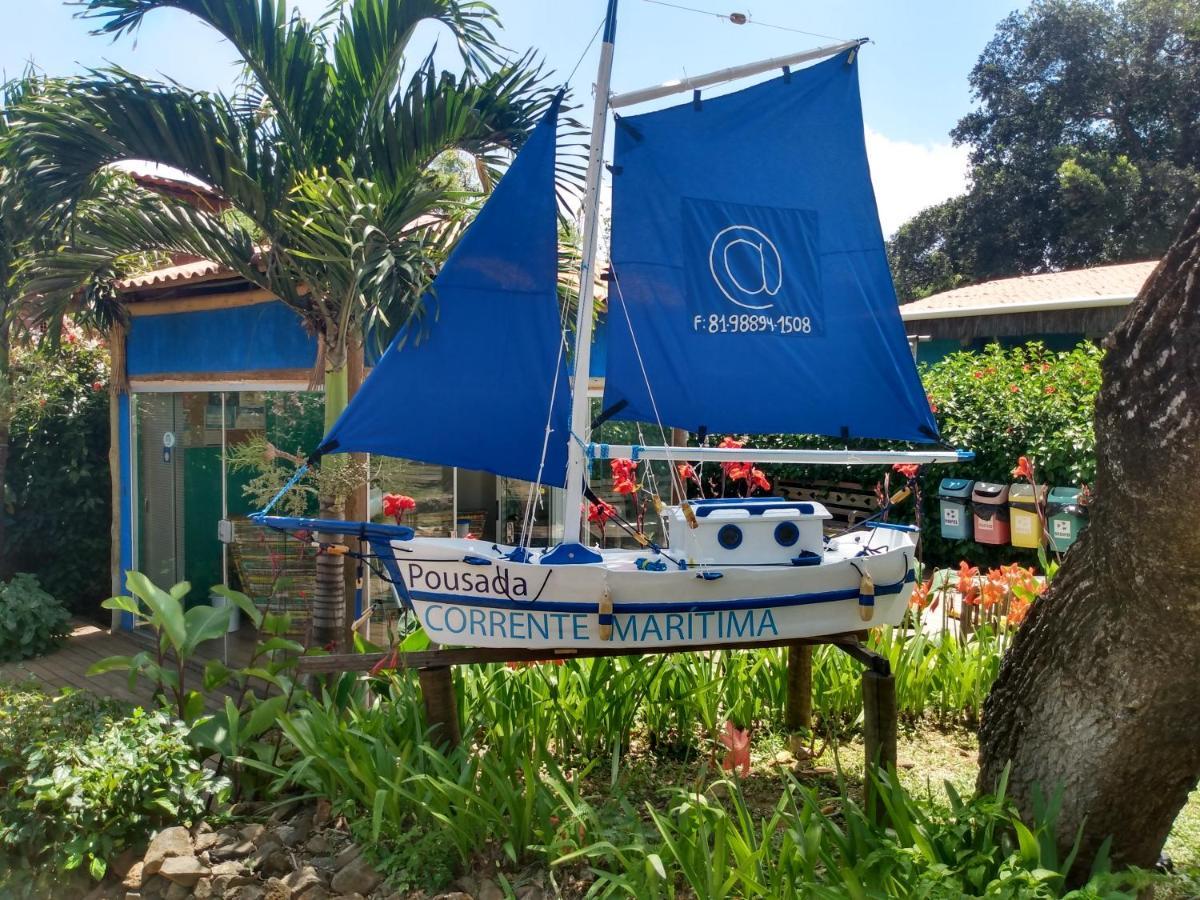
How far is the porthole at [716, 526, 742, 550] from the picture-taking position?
4.26 meters

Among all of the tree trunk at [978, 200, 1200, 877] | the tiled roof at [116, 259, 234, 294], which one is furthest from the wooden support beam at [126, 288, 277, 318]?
the tree trunk at [978, 200, 1200, 877]

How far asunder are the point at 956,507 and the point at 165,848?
8.79 m

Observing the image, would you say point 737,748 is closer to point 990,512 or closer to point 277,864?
point 277,864

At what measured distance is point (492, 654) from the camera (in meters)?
4.36

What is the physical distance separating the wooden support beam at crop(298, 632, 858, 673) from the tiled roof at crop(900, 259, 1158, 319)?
10.9 metres

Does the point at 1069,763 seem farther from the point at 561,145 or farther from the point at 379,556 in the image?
the point at 561,145

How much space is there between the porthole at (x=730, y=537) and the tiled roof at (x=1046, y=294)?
36.3 feet

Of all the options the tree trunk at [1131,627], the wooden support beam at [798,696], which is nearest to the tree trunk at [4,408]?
the wooden support beam at [798,696]

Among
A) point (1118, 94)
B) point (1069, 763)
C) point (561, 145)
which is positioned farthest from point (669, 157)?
point (1118, 94)

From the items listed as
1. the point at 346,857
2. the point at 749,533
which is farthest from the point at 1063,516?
the point at 346,857

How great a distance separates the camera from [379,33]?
6301mm

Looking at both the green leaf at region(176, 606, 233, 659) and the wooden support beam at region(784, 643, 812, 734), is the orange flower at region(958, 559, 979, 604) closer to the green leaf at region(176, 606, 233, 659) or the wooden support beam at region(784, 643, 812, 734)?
the wooden support beam at region(784, 643, 812, 734)

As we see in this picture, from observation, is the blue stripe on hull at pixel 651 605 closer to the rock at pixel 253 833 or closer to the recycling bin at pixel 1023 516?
the rock at pixel 253 833

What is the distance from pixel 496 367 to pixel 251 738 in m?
2.50
